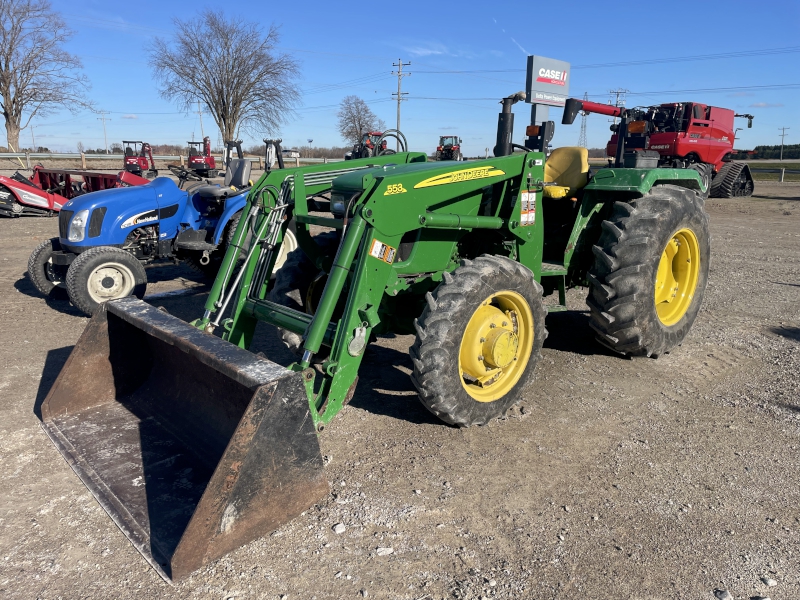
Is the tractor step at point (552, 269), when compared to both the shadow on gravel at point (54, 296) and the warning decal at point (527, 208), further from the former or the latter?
the shadow on gravel at point (54, 296)

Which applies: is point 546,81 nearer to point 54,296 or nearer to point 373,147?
point 373,147

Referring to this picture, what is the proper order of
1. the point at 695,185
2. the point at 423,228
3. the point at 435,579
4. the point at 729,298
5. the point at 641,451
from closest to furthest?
the point at 435,579
the point at 641,451
the point at 423,228
the point at 695,185
the point at 729,298

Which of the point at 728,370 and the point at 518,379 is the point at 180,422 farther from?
the point at 728,370

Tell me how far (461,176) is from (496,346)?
1.14m

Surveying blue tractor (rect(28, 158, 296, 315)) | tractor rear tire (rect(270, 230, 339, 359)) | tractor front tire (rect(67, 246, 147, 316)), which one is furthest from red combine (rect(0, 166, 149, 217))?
tractor rear tire (rect(270, 230, 339, 359))

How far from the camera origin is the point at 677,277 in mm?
5461

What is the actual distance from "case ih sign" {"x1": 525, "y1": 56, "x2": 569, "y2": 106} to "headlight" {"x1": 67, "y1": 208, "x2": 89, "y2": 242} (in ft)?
46.2

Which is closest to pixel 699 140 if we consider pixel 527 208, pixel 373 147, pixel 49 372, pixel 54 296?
pixel 373 147

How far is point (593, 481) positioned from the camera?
324 cm

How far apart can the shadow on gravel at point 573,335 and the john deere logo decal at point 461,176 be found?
1.72 metres

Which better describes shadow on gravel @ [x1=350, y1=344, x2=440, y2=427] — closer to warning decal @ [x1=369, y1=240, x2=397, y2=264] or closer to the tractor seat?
warning decal @ [x1=369, y1=240, x2=397, y2=264]

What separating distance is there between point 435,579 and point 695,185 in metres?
4.66

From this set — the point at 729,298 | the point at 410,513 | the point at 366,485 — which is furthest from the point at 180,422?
the point at 729,298

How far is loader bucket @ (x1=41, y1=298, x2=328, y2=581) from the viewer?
2605mm
